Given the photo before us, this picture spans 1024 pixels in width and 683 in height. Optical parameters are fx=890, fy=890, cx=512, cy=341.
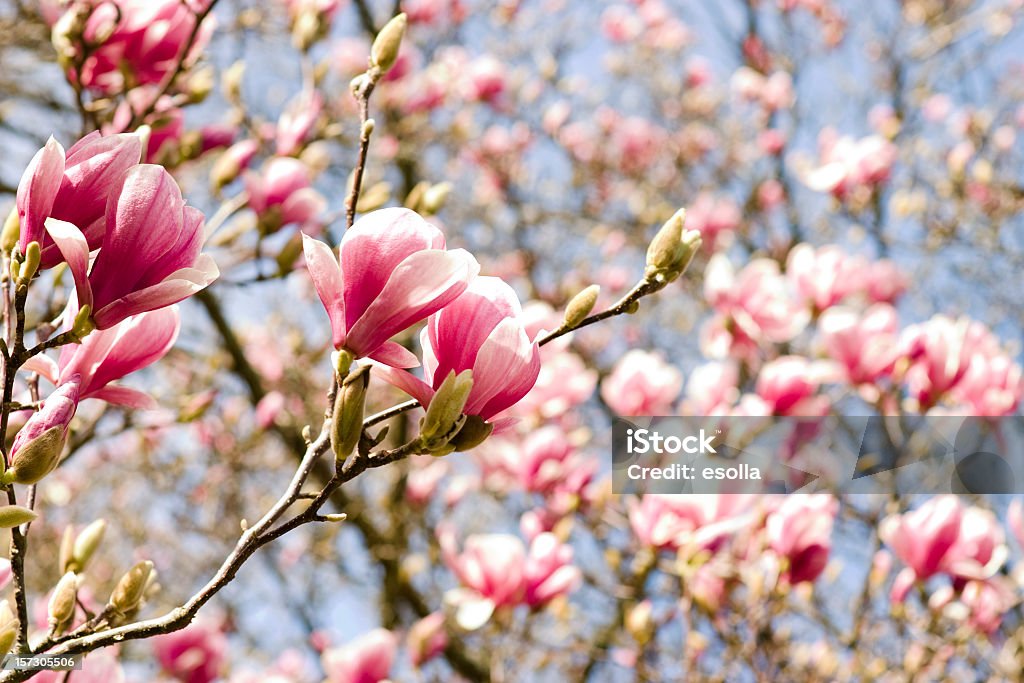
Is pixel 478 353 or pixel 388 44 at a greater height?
pixel 388 44

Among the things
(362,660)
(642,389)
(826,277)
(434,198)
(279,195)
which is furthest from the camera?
(826,277)

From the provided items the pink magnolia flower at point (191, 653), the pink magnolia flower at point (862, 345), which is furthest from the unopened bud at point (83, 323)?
the pink magnolia flower at point (862, 345)

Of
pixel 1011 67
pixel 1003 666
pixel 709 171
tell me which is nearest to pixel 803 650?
pixel 1003 666

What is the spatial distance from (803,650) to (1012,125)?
184 inches

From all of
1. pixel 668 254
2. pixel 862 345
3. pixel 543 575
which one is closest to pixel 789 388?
pixel 862 345

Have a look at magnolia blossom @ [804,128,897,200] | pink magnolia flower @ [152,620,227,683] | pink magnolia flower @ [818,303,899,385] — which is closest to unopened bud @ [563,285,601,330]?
pink magnolia flower @ [152,620,227,683]

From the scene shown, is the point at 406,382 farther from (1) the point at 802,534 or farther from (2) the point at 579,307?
(1) the point at 802,534

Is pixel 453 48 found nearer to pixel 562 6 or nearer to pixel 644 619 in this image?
pixel 562 6

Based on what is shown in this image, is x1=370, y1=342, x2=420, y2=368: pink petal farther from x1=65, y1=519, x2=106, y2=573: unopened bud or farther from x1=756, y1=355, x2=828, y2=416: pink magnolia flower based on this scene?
x1=756, y1=355, x2=828, y2=416: pink magnolia flower

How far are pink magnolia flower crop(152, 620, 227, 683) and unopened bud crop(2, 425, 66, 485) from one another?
130 cm

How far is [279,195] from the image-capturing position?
1.82 m

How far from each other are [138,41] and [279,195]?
15.0 inches

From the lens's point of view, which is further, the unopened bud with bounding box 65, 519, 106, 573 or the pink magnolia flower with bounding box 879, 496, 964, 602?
the pink magnolia flower with bounding box 879, 496, 964, 602

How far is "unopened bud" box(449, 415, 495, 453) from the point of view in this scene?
31.2 inches
